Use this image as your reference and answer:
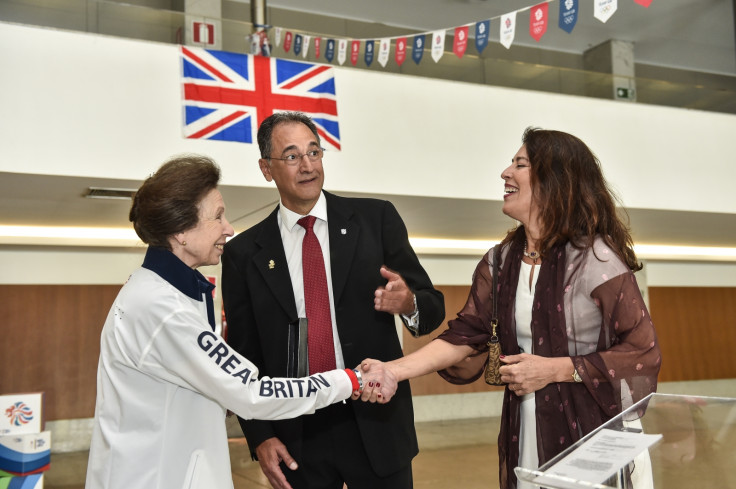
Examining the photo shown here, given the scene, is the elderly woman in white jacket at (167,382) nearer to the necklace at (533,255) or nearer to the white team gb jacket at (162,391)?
the white team gb jacket at (162,391)

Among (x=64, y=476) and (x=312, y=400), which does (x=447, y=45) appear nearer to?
(x=64, y=476)

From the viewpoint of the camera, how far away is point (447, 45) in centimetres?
942

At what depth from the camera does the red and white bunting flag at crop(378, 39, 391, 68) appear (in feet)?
23.2

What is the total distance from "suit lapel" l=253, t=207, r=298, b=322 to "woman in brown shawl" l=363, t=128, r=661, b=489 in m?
0.34

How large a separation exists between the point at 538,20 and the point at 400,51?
5.98 ft

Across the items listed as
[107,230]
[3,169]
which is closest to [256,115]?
[3,169]

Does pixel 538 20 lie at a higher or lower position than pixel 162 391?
Result: higher

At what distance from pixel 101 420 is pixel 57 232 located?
7088mm

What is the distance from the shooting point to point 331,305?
2283 millimetres

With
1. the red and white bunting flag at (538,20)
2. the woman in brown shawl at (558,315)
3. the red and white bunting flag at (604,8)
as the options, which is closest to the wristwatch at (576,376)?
the woman in brown shawl at (558,315)

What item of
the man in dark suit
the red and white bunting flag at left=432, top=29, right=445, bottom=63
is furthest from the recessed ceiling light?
the man in dark suit

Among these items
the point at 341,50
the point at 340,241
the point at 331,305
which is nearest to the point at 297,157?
the point at 340,241

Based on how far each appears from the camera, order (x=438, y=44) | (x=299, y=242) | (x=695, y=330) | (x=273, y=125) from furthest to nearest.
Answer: (x=695, y=330) < (x=438, y=44) < (x=273, y=125) < (x=299, y=242)

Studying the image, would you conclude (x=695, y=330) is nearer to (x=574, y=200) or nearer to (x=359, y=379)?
(x=574, y=200)
